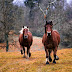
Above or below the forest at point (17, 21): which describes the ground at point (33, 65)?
below

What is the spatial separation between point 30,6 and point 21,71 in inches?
1462

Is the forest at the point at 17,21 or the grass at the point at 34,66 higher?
the forest at the point at 17,21

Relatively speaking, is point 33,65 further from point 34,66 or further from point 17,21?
point 17,21

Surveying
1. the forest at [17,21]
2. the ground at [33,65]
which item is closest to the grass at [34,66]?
the ground at [33,65]

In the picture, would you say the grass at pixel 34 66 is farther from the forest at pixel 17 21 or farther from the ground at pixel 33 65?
the forest at pixel 17 21

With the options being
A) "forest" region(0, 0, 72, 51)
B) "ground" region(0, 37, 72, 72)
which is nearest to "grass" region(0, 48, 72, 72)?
"ground" region(0, 37, 72, 72)

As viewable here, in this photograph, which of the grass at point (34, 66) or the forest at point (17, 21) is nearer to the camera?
the grass at point (34, 66)

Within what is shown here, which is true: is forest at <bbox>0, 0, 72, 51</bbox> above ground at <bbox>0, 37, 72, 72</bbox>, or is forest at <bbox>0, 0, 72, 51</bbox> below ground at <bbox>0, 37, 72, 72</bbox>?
above

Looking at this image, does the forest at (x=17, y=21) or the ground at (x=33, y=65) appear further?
the forest at (x=17, y=21)

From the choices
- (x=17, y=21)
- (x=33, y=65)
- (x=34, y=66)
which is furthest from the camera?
(x=17, y=21)

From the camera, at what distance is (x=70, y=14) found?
1437 inches

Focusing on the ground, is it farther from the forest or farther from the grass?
the forest

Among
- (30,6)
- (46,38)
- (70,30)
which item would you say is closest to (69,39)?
(70,30)

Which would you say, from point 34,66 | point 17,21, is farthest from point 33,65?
point 17,21
